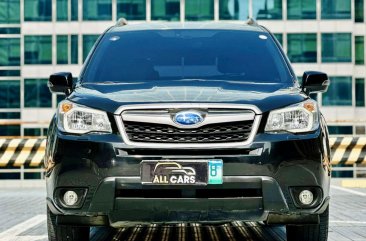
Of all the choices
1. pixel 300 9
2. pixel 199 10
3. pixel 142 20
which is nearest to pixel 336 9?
pixel 300 9

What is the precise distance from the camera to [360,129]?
56.4 metres

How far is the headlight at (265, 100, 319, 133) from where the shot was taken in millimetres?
5742

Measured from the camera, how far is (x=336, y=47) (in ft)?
193

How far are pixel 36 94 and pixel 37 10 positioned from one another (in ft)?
19.3

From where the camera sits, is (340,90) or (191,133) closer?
(191,133)

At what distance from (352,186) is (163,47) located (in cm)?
1206

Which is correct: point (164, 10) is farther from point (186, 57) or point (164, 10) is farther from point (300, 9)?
point (186, 57)

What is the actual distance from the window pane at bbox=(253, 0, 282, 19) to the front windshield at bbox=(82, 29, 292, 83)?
5235cm

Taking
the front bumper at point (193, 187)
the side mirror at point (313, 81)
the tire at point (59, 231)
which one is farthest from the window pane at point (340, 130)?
the front bumper at point (193, 187)

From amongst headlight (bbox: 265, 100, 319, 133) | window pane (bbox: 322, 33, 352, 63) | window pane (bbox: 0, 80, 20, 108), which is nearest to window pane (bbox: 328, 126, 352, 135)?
window pane (bbox: 322, 33, 352, 63)

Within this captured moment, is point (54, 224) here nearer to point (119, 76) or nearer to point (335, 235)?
point (119, 76)

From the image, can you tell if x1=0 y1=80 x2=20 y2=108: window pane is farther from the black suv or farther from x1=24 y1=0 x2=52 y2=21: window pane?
the black suv

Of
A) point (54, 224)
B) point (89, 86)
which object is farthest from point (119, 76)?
point (54, 224)

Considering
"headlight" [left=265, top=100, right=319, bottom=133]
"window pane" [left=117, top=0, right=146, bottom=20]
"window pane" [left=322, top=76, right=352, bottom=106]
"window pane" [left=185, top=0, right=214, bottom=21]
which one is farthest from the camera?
"window pane" [left=117, top=0, right=146, bottom=20]
